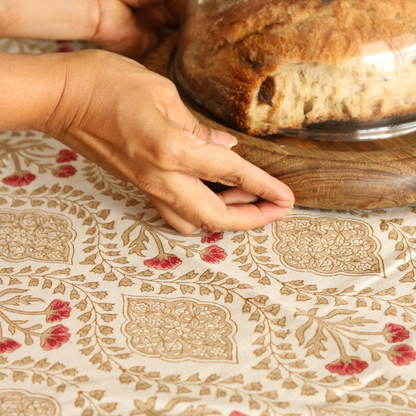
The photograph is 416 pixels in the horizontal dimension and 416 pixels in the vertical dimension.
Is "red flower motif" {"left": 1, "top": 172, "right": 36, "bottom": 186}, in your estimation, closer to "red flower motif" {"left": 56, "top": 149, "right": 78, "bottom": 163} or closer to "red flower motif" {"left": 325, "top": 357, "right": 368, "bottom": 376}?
"red flower motif" {"left": 56, "top": 149, "right": 78, "bottom": 163}

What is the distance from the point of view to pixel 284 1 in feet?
2.27

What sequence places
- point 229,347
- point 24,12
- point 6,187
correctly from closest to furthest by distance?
point 229,347, point 6,187, point 24,12

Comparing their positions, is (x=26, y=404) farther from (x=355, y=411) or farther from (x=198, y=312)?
(x=355, y=411)

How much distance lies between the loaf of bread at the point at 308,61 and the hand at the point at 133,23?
15.0 inches

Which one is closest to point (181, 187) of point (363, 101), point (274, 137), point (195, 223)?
point (195, 223)

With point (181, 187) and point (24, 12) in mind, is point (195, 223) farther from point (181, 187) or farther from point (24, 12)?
point (24, 12)

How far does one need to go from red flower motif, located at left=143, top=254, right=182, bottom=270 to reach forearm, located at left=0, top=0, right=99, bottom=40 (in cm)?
60

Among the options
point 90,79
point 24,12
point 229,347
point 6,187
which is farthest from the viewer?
point 24,12

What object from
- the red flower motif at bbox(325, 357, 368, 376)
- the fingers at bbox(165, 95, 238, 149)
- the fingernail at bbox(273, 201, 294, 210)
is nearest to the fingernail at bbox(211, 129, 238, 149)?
the fingers at bbox(165, 95, 238, 149)

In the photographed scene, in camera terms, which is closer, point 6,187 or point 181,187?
→ point 181,187

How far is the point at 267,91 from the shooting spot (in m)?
0.71

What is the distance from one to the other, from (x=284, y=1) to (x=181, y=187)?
302 millimetres

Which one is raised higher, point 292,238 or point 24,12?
point 24,12

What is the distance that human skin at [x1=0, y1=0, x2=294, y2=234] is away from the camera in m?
0.64
